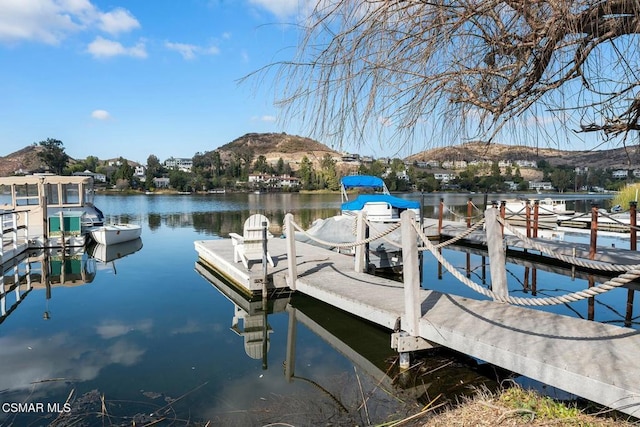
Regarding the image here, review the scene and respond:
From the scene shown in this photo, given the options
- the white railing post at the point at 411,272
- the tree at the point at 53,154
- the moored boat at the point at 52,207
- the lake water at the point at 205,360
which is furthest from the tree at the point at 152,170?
the white railing post at the point at 411,272

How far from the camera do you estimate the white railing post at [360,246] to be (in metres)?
8.73

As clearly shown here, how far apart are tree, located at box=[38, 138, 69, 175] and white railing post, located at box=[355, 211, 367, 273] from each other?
8801 centimetres

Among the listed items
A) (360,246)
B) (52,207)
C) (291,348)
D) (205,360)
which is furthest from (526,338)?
(52,207)

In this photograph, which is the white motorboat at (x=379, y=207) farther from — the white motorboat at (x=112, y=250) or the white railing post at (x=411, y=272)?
the white railing post at (x=411, y=272)

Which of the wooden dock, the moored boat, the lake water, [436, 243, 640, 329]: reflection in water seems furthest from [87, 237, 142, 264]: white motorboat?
[436, 243, 640, 329]: reflection in water

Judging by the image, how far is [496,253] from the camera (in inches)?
235

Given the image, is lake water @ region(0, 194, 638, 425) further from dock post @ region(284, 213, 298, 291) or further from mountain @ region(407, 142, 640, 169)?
mountain @ region(407, 142, 640, 169)

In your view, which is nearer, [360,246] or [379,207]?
[360,246]

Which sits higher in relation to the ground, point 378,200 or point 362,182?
point 362,182

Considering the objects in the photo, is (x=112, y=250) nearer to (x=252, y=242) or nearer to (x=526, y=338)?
(x=252, y=242)

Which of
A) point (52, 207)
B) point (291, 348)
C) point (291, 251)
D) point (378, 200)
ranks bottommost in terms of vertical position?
point (291, 348)

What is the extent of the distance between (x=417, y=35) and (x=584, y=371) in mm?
3077

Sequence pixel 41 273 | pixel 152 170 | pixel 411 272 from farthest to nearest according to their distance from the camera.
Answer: pixel 152 170 → pixel 41 273 → pixel 411 272

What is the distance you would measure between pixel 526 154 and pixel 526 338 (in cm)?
220
